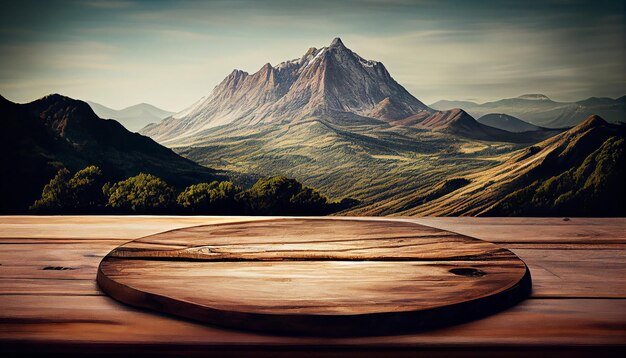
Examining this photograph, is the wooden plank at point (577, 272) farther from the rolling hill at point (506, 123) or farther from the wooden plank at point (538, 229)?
the rolling hill at point (506, 123)

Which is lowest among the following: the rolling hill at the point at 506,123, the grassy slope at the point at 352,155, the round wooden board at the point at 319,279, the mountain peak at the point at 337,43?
the round wooden board at the point at 319,279

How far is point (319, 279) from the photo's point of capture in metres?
1.24

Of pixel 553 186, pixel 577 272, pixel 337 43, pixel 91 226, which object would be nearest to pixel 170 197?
pixel 91 226

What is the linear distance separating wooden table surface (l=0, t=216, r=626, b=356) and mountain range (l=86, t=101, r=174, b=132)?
8.22 feet

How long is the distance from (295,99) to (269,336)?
348 centimetres

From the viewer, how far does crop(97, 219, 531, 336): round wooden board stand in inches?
40.4

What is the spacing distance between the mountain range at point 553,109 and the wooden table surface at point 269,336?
2.32 metres

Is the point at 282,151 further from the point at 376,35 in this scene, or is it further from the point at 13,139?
the point at 13,139

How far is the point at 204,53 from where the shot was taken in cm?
424

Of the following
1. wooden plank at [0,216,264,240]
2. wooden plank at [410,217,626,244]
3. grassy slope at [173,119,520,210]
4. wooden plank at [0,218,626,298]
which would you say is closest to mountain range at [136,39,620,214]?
grassy slope at [173,119,520,210]

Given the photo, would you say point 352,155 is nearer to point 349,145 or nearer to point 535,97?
point 349,145

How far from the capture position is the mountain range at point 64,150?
3.93 m

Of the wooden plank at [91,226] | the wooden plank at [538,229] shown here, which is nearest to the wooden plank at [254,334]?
the wooden plank at [538,229]
